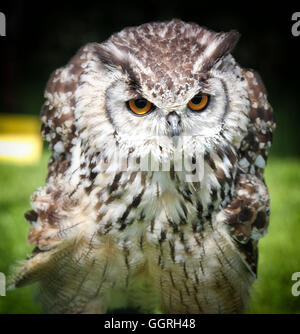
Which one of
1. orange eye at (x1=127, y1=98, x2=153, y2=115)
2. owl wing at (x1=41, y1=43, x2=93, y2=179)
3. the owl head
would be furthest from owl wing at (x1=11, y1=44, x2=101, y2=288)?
orange eye at (x1=127, y1=98, x2=153, y2=115)

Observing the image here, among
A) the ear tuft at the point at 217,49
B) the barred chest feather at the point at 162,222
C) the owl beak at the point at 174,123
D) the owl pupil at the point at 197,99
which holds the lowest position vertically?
the barred chest feather at the point at 162,222

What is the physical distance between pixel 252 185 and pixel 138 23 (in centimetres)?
460

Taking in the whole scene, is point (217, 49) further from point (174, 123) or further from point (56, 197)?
point (56, 197)

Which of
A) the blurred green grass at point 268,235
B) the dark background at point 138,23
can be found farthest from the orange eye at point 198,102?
the dark background at point 138,23

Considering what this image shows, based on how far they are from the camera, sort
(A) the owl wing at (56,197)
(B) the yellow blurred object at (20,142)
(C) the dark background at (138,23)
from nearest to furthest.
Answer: (A) the owl wing at (56,197) < (B) the yellow blurred object at (20,142) < (C) the dark background at (138,23)

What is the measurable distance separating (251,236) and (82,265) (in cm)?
64

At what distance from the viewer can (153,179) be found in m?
1.58

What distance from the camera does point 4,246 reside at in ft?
9.91

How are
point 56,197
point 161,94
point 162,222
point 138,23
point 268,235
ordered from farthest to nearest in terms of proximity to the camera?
point 138,23 < point 268,235 < point 56,197 < point 162,222 < point 161,94

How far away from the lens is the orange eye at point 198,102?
1.42 metres

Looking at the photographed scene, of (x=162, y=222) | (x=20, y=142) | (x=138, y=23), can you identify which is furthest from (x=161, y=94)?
(x=138, y=23)

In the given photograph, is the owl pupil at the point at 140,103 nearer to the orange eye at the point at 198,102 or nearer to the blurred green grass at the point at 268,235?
the orange eye at the point at 198,102

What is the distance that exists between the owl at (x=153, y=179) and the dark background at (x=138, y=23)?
3896 millimetres

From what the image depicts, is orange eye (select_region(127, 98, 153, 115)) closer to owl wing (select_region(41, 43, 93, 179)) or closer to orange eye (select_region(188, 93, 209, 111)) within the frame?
orange eye (select_region(188, 93, 209, 111))
